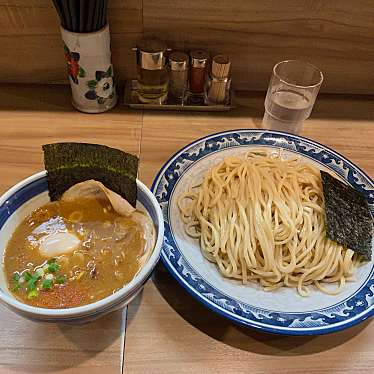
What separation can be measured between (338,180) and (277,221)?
21 centimetres

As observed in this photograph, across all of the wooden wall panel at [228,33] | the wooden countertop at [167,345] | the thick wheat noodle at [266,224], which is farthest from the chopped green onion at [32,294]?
the wooden wall panel at [228,33]

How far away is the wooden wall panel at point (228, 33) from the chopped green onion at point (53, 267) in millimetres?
868

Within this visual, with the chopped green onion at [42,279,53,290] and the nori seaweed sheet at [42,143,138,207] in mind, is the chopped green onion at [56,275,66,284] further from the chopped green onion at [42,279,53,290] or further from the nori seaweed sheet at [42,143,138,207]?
the nori seaweed sheet at [42,143,138,207]

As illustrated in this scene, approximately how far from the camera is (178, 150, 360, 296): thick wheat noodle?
40.0 inches

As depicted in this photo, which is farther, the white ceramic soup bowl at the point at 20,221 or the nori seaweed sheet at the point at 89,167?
the nori seaweed sheet at the point at 89,167

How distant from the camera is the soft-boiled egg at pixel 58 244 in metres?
0.86

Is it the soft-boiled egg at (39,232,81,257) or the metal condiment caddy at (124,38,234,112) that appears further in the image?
the metal condiment caddy at (124,38,234,112)

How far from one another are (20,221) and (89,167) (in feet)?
0.58

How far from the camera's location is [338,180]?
3.78ft

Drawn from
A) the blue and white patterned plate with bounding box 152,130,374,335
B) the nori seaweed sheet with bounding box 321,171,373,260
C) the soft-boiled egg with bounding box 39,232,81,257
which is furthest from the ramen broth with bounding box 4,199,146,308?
the nori seaweed sheet with bounding box 321,171,373,260

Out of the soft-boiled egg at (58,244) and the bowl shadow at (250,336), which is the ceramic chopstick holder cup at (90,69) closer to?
the soft-boiled egg at (58,244)

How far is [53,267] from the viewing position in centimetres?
83

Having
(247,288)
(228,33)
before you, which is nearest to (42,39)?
(228,33)

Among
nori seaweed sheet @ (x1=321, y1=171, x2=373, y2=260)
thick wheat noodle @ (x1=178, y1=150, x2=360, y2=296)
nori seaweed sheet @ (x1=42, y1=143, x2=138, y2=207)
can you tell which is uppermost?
nori seaweed sheet @ (x1=42, y1=143, x2=138, y2=207)
